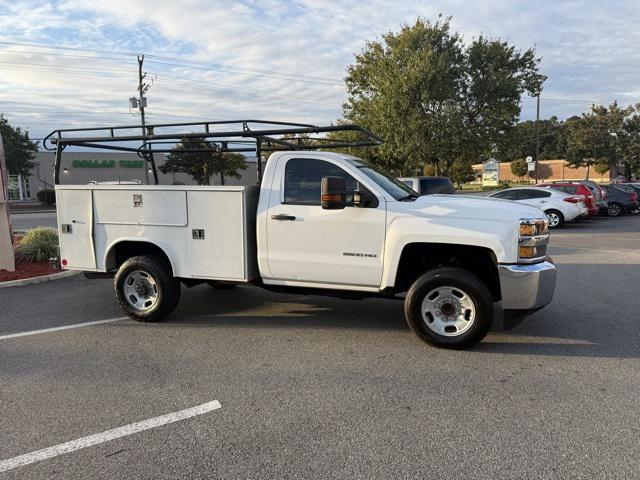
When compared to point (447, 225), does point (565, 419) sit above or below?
below

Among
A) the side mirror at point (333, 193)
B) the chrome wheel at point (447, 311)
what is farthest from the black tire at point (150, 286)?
the chrome wheel at point (447, 311)

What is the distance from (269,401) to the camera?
13.0ft

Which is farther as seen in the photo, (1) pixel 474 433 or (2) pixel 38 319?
(2) pixel 38 319

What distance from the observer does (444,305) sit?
5.12 metres

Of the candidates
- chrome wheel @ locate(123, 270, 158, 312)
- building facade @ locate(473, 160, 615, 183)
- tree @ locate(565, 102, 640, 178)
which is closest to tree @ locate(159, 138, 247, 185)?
chrome wheel @ locate(123, 270, 158, 312)

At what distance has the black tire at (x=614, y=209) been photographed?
22.4 metres

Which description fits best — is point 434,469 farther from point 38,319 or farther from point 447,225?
point 38,319

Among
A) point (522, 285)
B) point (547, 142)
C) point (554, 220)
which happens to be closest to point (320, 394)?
point (522, 285)

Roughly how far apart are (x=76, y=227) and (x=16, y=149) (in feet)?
138

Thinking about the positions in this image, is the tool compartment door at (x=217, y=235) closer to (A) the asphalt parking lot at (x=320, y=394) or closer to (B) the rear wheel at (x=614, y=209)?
(A) the asphalt parking lot at (x=320, y=394)

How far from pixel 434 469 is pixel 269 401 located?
1429 millimetres

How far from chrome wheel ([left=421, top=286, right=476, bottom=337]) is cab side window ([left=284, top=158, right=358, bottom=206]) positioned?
156 centimetres

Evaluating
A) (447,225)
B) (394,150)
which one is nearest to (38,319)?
(447,225)

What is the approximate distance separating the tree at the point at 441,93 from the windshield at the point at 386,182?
72.7 ft
